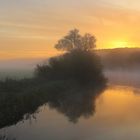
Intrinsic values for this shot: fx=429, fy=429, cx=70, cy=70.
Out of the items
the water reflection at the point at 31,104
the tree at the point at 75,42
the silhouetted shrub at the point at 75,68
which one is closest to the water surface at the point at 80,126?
the water reflection at the point at 31,104

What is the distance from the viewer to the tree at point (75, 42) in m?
67.6

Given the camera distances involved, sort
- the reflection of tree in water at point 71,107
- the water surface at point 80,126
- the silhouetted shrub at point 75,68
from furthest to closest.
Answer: the silhouetted shrub at point 75,68, the reflection of tree in water at point 71,107, the water surface at point 80,126

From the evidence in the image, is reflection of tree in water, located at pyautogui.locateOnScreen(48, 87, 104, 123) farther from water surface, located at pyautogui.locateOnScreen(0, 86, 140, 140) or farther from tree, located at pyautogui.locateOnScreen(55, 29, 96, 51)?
tree, located at pyautogui.locateOnScreen(55, 29, 96, 51)

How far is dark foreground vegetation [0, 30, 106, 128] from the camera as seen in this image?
894 inches

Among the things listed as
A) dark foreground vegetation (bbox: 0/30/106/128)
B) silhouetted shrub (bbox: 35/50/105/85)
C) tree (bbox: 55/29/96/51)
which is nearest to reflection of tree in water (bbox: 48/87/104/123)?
dark foreground vegetation (bbox: 0/30/106/128)

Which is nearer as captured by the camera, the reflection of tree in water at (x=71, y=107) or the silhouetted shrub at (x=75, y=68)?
the reflection of tree in water at (x=71, y=107)

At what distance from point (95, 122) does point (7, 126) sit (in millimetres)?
4749

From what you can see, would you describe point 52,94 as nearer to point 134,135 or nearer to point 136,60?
point 134,135

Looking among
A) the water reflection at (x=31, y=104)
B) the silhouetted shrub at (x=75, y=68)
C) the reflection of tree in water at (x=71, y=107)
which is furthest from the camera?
the silhouetted shrub at (x=75, y=68)

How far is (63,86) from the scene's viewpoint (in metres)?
41.2

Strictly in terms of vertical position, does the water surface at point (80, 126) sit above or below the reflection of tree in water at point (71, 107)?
above

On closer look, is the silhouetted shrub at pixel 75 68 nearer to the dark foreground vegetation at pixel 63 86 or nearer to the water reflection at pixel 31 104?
the dark foreground vegetation at pixel 63 86

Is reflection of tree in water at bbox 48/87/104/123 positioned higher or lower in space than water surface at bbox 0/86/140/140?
lower

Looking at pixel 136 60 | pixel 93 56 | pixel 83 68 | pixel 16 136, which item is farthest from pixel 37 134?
pixel 136 60
